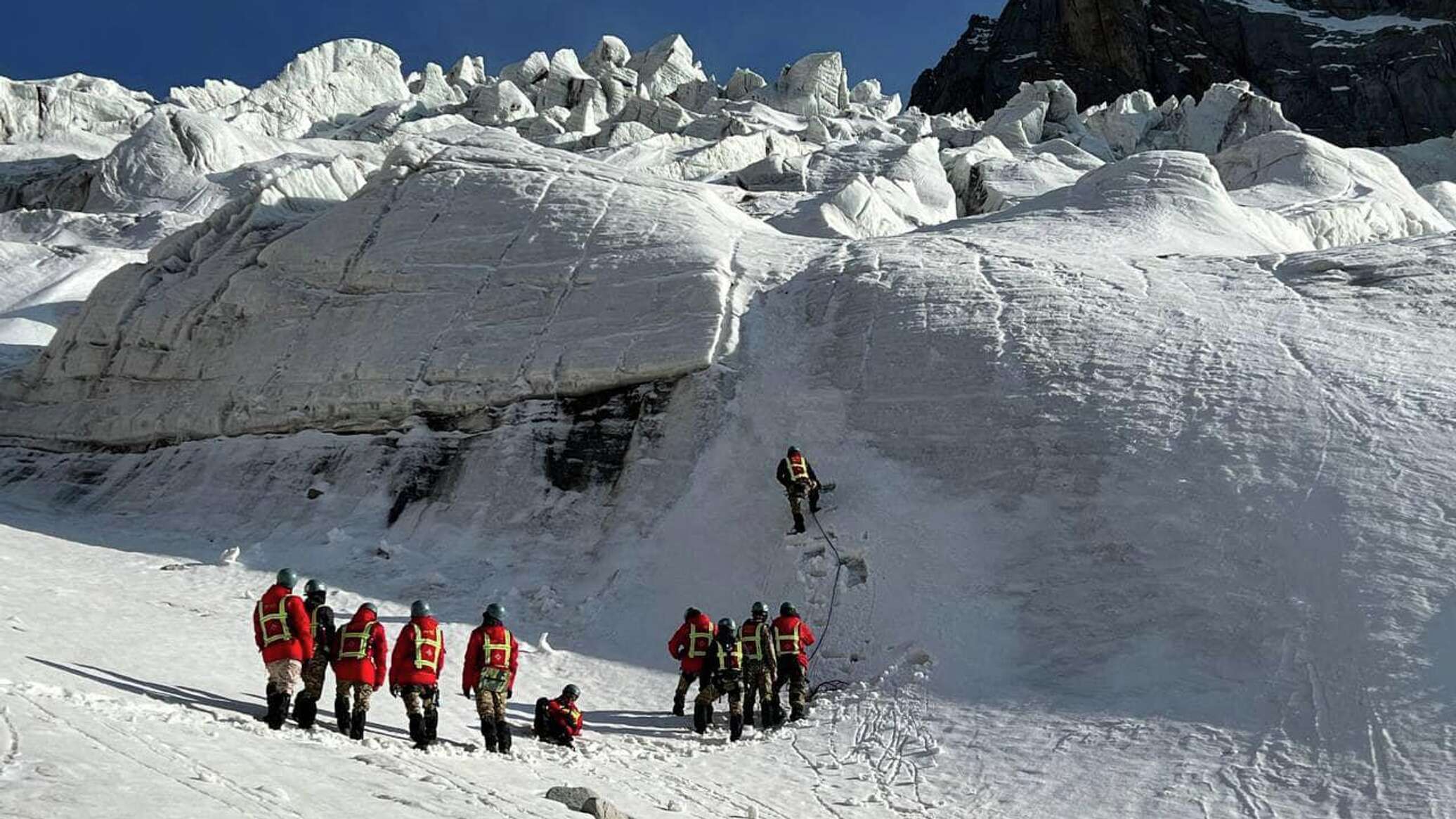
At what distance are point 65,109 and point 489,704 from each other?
80.7 metres

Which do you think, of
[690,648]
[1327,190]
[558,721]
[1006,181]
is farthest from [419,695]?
[1006,181]

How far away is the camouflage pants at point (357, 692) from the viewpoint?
11469 millimetres

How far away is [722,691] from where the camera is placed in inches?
541

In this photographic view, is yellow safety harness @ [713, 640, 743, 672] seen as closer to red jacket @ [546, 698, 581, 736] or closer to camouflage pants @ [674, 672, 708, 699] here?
camouflage pants @ [674, 672, 708, 699]

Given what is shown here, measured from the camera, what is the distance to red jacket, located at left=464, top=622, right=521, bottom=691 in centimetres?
1208

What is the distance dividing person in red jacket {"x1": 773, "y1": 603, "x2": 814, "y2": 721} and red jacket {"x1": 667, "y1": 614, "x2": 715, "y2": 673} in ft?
2.57

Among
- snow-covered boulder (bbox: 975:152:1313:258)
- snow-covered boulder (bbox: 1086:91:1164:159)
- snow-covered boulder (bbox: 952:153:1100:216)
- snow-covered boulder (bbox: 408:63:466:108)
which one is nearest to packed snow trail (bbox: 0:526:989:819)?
snow-covered boulder (bbox: 975:152:1313:258)

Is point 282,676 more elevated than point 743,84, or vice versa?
point 743,84

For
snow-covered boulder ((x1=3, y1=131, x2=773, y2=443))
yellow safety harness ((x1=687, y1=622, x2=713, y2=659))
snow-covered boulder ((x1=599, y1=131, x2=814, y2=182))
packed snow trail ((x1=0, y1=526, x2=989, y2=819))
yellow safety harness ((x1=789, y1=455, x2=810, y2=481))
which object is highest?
snow-covered boulder ((x1=599, y1=131, x2=814, y2=182))

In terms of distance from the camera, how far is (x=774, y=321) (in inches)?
859

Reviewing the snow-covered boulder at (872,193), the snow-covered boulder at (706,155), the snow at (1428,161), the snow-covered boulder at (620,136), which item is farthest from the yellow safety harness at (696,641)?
the snow at (1428,161)

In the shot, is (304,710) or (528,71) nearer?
(304,710)

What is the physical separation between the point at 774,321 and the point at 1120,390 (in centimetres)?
648

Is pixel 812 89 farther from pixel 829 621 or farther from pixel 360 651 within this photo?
pixel 360 651
